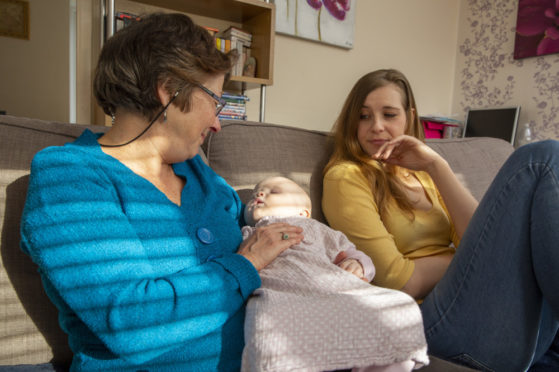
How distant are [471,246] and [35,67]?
9.70ft

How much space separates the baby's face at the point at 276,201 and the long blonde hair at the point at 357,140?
0.88ft

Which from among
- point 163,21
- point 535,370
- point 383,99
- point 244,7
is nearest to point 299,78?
point 244,7

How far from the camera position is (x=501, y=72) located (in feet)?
10.9

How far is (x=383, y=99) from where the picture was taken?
1.43m

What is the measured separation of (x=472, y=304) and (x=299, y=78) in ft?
7.66

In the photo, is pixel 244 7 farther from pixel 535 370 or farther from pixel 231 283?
pixel 535 370

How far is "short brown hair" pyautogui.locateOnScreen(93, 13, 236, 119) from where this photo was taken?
2.85 feet

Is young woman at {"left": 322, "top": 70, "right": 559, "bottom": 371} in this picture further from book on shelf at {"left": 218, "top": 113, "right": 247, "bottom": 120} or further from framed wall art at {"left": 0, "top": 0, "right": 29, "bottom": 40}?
framed wall art at {"left": 0, "top": 0, "right": 29, "bottom": 40}

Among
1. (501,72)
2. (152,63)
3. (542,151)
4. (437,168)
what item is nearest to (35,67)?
(152,63)

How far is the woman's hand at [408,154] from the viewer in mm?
1361

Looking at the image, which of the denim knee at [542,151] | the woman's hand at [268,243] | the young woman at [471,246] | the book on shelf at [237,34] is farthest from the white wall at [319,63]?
the denim knee at [542,151]

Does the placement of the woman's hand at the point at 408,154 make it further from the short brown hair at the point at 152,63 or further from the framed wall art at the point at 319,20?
the framed wall art at the point at 319,20

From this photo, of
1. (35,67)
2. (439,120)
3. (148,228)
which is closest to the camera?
(148,228)

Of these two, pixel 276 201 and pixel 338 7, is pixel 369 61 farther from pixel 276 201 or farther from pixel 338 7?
pixel 276 201
